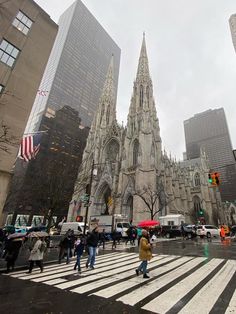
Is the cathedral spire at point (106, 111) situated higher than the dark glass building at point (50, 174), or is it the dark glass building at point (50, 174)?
the cathedral spire at point (106, 111)

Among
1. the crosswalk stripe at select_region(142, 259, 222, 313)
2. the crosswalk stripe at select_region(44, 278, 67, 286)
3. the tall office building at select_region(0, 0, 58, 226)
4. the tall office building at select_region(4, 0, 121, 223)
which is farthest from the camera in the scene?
the tall office building at select_region(4, 0, 121, 223)

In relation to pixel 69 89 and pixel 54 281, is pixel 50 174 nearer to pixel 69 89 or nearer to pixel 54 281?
pixel 54 281

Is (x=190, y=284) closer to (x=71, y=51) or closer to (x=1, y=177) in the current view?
(x=1, y=177)

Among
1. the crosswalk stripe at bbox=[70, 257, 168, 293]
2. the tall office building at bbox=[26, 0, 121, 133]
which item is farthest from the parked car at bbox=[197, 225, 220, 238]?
the tall office building at bbox=[26, 0, 121, 133]

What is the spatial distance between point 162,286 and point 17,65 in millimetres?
16861

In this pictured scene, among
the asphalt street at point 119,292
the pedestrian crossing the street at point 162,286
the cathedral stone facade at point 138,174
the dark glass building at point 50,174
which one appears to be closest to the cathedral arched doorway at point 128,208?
the cathedral stone facade at point 138,174

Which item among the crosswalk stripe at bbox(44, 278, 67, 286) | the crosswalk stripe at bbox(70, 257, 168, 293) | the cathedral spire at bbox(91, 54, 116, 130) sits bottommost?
the crosswalk stripe at bbox(44, 278, 67, 286)

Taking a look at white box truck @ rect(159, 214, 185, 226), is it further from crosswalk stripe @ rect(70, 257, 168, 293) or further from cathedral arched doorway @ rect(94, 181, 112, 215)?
crosswalk stripe @ rect(70, 257, 168, 293)

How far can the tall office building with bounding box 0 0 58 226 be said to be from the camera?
1328 centimetres

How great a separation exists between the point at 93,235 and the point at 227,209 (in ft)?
280

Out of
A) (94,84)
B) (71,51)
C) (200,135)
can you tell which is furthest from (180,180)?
(200,135)

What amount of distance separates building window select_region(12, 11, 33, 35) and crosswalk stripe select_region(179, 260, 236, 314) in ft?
64.9

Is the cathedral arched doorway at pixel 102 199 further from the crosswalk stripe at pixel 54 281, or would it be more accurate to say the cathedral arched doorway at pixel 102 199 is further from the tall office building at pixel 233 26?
the tall office building at pixel 233 26

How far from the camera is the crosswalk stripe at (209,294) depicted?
13.3ft
